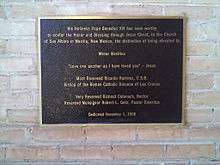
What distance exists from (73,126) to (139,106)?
1.51ft

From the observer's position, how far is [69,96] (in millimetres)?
2600

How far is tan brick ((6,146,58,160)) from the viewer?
8.71ft

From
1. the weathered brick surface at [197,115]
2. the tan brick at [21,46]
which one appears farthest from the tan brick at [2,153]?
the weathered brick surface at [197,115]

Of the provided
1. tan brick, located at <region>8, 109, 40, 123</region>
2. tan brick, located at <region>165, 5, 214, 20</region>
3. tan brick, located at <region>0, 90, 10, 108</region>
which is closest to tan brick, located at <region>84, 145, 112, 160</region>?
tan brick, located at <region>8, 109, 40, 123</region>

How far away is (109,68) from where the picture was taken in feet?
8.53

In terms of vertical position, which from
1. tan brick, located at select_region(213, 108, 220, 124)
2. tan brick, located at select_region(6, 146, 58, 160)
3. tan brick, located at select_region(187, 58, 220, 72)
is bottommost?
tan brick, located at select_region(6, 146, 58, 160)

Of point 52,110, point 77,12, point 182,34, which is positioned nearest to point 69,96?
point 52,110

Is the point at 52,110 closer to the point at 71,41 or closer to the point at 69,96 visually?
the point at 69,96

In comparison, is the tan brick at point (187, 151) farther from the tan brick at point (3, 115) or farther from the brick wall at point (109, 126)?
the tan brick at point (3, 115)

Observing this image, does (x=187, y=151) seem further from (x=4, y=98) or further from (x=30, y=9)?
(x=30, y=9)

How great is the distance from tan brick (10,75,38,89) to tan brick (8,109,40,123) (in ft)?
0.53

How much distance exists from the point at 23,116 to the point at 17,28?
0.59 metres

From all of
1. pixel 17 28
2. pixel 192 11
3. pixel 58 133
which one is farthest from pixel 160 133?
pixel 17 28

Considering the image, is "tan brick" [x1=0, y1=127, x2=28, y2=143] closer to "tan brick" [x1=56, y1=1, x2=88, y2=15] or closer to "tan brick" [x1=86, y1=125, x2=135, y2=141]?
"tan brick" [x1=86, y1=125, x2=135, y2=141]
